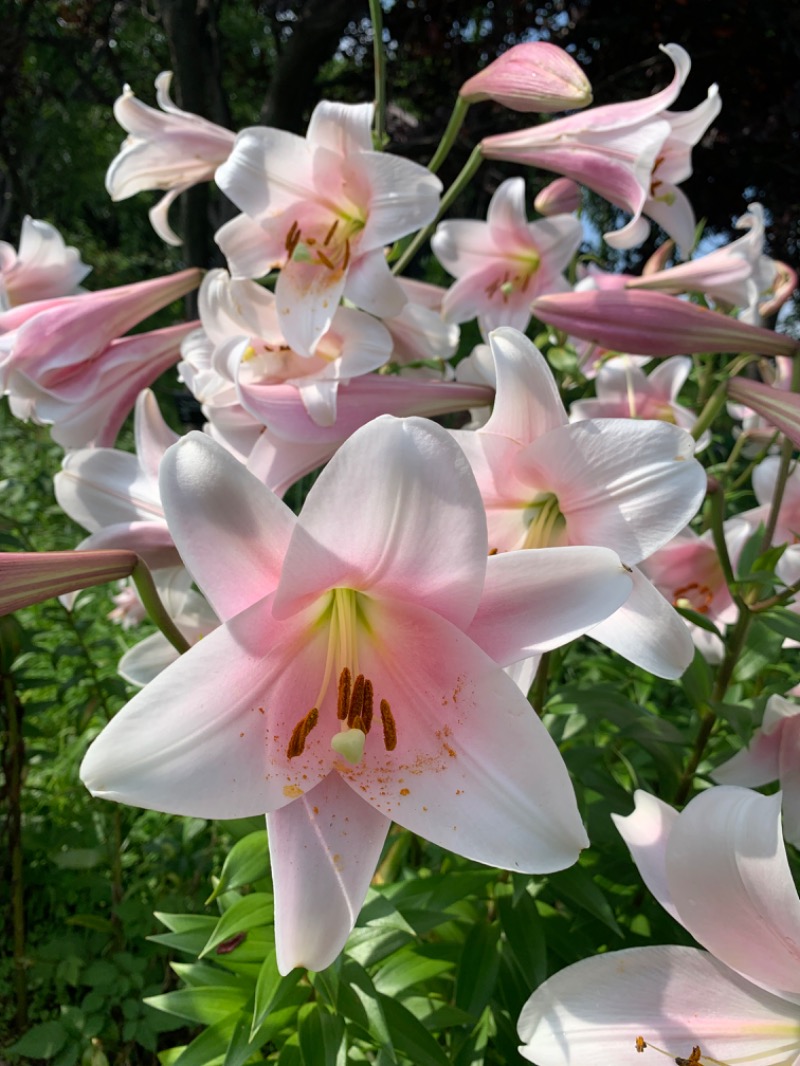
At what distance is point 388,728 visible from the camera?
2.25ft

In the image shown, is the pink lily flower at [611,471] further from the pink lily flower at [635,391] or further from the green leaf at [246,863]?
the pink lily flower at [635,391]

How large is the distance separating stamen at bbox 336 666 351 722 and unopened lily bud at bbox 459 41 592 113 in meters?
0.81

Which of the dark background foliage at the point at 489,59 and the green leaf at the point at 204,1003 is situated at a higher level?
the dark background foliage at the point at 489,59

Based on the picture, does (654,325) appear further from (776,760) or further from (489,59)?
(489,59)

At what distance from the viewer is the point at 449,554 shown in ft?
1.92

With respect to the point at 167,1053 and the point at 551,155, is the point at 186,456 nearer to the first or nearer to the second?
the point at 551,155

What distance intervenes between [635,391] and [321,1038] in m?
1.14

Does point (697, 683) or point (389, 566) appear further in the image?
point (697, 683)

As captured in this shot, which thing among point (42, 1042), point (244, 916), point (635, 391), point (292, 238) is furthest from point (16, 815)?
point (635, 391)

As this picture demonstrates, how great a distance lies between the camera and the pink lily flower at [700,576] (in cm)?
120

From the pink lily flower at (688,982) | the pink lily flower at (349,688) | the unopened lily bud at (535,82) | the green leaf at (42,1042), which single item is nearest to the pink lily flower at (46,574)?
the pink lily flower at (349,688)

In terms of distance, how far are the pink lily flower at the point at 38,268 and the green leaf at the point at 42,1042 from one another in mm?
1106

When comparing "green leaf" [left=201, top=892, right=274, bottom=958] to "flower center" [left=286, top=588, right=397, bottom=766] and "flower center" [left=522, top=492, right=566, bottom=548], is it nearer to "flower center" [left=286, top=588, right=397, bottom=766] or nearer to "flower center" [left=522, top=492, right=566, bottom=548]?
"flower center" [left=286, top=588, right=397, bottom=766]

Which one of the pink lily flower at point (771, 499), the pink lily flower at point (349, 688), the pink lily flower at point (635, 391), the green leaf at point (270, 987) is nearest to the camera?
the pink lily flower at point (349, 688)
